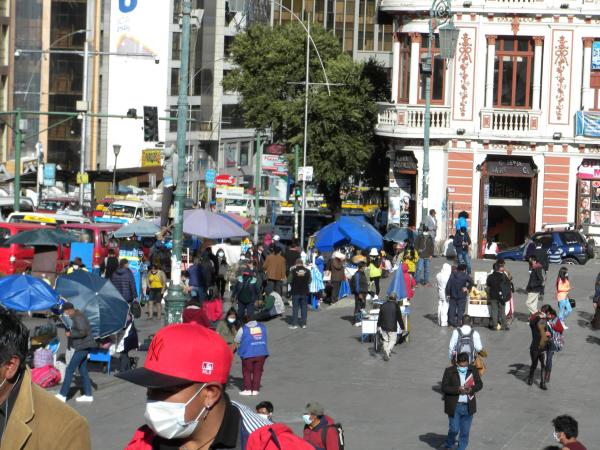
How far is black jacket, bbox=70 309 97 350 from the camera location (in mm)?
20188

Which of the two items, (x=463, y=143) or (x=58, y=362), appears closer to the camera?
(x=58, y=362)

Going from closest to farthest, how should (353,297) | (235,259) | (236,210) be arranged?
(353,297) → (235,259) → (236,210)

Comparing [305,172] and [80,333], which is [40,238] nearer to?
[80,333]

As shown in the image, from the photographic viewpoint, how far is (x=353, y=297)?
1323 inches

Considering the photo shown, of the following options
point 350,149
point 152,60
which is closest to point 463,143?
point 350,149

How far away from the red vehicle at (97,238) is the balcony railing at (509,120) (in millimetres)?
14967

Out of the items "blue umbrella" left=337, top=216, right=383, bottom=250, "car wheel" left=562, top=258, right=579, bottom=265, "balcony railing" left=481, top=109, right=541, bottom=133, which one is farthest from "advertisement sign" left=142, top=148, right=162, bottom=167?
"blue umbrella" left=337, top=216, right=383, bottom=250

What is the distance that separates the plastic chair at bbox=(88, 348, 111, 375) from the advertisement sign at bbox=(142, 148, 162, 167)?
6862 centimetres

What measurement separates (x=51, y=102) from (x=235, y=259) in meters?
56.5

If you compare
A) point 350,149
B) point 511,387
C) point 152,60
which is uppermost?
point 152,60

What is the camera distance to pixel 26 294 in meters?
24.2

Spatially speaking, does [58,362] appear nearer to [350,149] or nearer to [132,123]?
[350,149]

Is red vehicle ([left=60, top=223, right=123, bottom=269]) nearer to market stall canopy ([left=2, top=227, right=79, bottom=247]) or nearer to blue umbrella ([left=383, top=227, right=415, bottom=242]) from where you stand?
market stall canopy ([left=2, top=227, right=79, bottom=247])

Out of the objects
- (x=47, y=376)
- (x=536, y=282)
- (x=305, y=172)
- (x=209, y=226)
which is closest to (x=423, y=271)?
(x=209, y=226)
